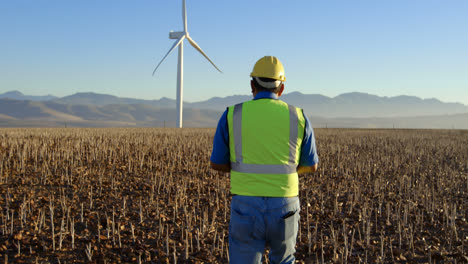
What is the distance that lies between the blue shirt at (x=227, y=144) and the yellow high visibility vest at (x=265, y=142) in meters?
0.07

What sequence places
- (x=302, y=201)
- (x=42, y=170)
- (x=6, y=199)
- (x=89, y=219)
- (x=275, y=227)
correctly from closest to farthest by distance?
(x=275, y=227) → (x=89, y=219) → (x=6, y=199) → (x=302, y=201) → (x=42, y=170)

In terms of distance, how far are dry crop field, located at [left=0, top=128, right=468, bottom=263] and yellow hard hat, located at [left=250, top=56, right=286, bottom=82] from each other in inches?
130

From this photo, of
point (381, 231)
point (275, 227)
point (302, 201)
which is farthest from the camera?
point (302, 201)

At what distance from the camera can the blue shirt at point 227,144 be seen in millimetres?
3496

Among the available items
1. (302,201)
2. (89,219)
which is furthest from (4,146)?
(302,201)

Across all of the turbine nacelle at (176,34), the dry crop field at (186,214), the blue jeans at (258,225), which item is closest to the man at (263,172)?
the blue jeans at (258,225)

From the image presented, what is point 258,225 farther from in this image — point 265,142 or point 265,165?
point 265,142

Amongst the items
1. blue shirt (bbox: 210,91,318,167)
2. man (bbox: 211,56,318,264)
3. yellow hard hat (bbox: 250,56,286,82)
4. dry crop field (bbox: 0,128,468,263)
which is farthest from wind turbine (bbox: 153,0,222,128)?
man (bbox: 211,56,318,264)

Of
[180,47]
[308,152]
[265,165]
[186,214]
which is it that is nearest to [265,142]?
[265,165]

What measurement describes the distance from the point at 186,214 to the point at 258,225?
447 centimetres

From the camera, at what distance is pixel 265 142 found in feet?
11.1

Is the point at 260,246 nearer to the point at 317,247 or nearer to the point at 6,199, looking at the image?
the point at 317,247

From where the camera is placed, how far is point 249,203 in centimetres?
335

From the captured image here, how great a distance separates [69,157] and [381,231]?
11800 mm
